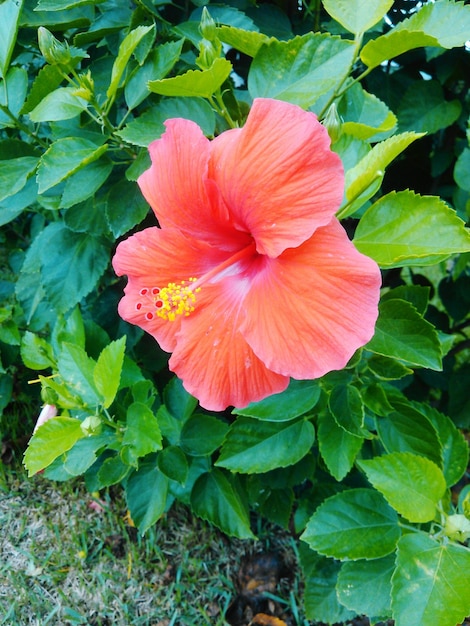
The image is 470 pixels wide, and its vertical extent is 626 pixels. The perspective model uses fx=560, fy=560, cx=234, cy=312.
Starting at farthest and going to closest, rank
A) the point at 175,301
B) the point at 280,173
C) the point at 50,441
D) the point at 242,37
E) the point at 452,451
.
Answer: the point at 452,451
the point at 50,441
the point at 242,37
the point at 175,301
the point at 280,173

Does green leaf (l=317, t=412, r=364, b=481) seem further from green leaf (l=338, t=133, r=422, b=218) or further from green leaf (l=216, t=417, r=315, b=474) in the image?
green leaf (l=338, t=133, r=422, b=218)

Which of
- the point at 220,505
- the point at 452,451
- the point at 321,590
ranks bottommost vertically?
the point at 321,590

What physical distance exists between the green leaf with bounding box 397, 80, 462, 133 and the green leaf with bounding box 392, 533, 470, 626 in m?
1.11

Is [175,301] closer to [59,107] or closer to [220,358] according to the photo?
[220,358]

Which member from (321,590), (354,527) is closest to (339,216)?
(354,527)

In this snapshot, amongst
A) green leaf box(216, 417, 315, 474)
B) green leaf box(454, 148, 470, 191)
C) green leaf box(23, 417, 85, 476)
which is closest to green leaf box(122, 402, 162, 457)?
green leaf box(23, 417, 85, 476)

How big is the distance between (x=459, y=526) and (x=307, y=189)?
2.57 ft

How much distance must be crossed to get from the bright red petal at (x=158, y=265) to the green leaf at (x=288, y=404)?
0.38 meters

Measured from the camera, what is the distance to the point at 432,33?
0.94 m

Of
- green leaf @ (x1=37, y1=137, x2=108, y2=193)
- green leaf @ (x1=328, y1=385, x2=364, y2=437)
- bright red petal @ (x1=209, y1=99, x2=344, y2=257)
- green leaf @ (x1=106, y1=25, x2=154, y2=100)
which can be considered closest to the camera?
bright red petal @ (x1=209, y1=99, x2=344, y2=257)

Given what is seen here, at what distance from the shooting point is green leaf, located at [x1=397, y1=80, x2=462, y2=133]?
160 cm

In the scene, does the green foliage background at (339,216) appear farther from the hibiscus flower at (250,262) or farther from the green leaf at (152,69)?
the hibiscus flower at (250,262)

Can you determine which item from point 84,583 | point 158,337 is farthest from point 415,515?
point 84,583

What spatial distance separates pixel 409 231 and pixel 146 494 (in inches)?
38.5
